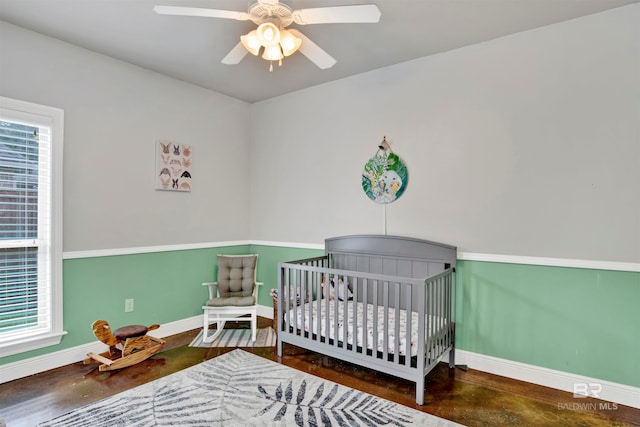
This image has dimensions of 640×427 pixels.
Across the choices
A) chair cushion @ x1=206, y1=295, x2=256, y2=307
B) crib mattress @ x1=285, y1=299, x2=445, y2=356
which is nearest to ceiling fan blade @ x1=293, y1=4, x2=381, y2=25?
crib mattress @ x1=285, y1=299, x2=445, y2=356

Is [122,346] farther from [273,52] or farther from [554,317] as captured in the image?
[554,317]

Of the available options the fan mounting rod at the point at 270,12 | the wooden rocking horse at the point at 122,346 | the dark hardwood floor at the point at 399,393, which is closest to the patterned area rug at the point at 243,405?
the dark hardwood floor at the point at 399,393

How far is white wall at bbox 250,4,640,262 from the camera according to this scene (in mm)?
2250

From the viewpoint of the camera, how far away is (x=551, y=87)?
2447 millimetres

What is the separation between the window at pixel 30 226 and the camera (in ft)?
8.08

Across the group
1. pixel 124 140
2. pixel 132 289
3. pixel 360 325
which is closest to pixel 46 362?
pixel 132 289

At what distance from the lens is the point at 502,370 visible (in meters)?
2.61

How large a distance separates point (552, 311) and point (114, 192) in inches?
145

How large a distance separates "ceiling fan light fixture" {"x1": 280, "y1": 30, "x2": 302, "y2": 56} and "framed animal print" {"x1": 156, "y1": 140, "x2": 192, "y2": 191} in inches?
75.8

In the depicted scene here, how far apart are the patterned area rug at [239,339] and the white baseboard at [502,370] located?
0.83m

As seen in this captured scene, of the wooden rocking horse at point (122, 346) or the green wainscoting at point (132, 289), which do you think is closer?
the wooden rocking horse at point (122, 346)

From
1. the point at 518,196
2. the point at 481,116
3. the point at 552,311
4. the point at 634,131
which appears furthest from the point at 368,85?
the point at 552,311

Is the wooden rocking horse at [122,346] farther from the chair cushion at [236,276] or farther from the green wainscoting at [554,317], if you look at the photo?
the green wainscoting at [554,317]

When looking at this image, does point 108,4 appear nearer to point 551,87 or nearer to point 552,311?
point 551,87
